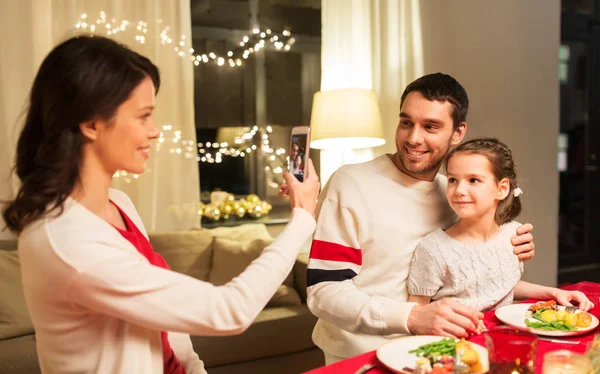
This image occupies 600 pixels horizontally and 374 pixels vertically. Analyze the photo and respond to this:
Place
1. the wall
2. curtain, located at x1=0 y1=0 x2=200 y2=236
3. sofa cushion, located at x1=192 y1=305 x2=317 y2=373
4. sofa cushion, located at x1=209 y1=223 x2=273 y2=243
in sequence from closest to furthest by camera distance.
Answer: sofa cushion, located at x1=192 y1=305 x2=317 y2=373 → curtain, located at x1=0 y1=0 x2=200 y2=236 → sofa cushion, located at x1=209 y1=223 x2=273 y2=243 → the wall

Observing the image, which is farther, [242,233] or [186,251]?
[242,233]

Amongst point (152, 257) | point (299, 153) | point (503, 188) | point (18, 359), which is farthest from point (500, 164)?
point (18, 359)

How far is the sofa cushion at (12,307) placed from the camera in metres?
2.84

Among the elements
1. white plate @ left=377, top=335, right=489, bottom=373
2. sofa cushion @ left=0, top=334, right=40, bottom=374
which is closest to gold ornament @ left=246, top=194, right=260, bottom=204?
sofa cushion @ left=0, top=334, right=40, bottom=374

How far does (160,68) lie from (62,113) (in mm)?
3120

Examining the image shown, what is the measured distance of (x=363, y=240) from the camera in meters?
1.70

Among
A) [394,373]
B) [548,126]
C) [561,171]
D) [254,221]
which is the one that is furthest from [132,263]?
[561,171]

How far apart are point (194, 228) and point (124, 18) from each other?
151 centimetres

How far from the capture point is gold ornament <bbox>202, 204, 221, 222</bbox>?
4234mm

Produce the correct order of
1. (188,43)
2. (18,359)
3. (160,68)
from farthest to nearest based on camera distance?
(188,43)
(160,68)
(18,359)

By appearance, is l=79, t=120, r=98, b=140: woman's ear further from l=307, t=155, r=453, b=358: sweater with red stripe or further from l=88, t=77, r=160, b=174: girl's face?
l=307, t=155, r=453, b=358: sweater with red stripe

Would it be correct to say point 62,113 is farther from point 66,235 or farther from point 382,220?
point 382,220

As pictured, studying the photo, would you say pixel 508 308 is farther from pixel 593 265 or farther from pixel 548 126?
pixel 593 265

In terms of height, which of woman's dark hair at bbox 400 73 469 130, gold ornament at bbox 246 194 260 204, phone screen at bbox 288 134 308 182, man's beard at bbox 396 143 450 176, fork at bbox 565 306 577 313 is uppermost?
woman's dark hair at bbox 400 73 469 130
